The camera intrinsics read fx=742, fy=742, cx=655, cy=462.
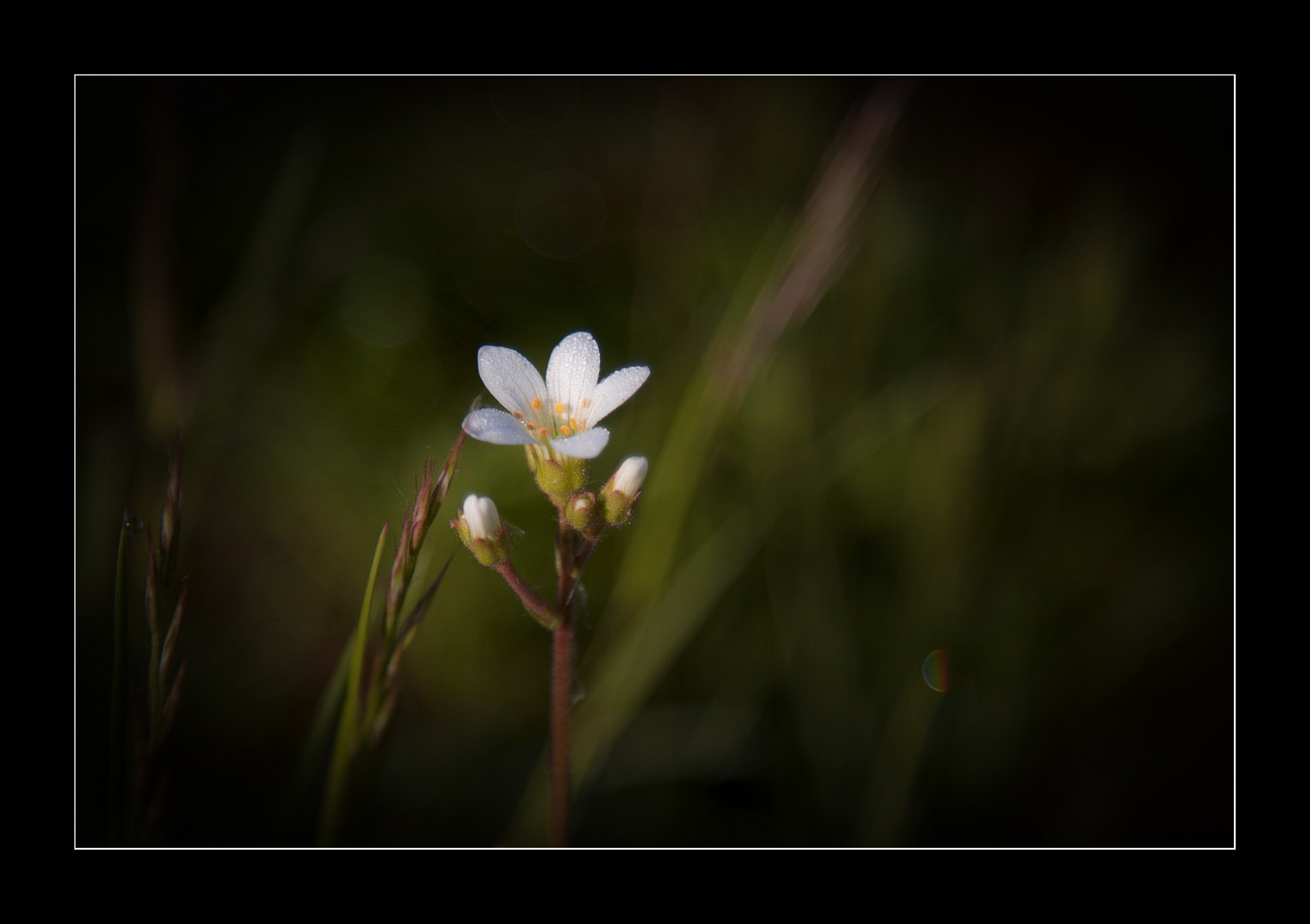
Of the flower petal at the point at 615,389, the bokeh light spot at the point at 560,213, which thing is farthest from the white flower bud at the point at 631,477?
the bokeh light spot at the point at 560,213

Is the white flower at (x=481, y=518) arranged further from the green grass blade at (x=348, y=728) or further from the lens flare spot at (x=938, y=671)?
the lens flare spot at (x=938, y=671)

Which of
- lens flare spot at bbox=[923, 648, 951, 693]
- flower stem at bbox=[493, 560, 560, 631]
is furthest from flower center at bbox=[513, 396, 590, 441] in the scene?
lens flare spot at bbox=[923, 648, 951, 693]

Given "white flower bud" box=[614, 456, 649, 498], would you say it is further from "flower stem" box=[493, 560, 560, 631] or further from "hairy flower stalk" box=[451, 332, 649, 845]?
"flower stem" box=[493, 560, 560, 631]

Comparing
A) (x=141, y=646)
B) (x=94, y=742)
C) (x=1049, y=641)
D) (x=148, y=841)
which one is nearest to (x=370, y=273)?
(x=141, y=646)

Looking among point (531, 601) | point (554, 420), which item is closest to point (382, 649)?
point (531, 601)

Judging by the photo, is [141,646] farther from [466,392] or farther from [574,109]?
[574,109]

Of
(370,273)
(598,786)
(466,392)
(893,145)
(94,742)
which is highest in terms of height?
(893,145)
